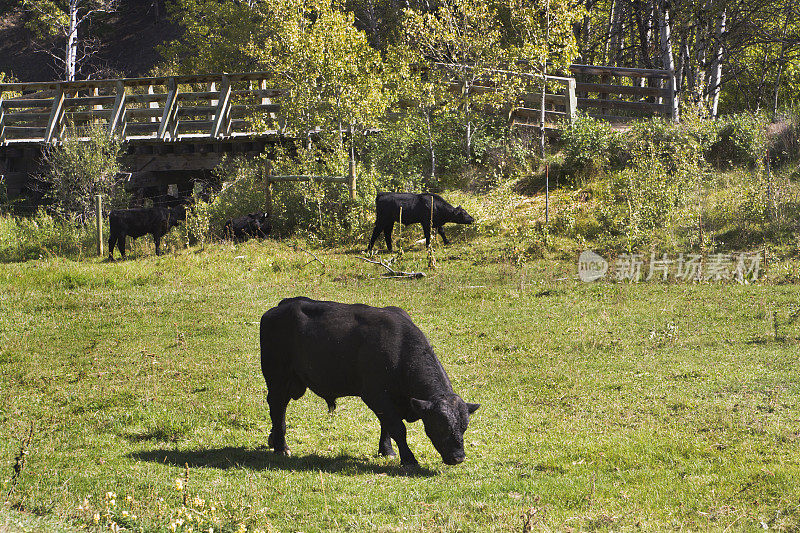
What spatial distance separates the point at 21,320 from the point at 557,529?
13.2 m

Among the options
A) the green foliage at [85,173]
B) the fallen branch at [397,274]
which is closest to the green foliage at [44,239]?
the green foliage at [85,173]

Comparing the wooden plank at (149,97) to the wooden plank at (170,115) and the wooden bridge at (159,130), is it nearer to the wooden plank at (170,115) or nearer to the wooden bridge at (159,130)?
the wooden bridge at (159,130)

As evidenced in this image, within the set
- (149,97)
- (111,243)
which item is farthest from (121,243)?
(149,97)

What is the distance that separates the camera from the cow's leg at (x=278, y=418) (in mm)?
10086

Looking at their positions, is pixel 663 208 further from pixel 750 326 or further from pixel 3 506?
pixel 3 506

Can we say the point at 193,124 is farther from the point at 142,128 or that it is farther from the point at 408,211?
the point at 408,211

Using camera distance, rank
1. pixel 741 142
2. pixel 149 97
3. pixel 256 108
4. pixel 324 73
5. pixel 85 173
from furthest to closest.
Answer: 1. pixel 149 97
2. pixel 256 108
3. pixel 85 173
4. pixel 324 73
5. pixel 741 142

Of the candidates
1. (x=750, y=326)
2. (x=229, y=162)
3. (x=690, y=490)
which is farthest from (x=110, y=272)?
(x=690, y=490)

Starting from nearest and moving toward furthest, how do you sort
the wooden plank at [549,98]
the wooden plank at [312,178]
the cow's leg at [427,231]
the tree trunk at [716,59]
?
the cow's leg at [427,231]
the wooden plank at [312,178]
the tree trunk at [716,59]
the wooden plank at [549,98]

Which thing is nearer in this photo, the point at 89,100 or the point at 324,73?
the point at 324,73

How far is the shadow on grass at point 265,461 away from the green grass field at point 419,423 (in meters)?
0.04

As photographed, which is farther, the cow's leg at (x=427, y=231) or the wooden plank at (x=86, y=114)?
the wooden plank at (x=86, y=114)

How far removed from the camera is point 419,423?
1157 cm

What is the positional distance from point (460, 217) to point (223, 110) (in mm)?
Answer: 10913
